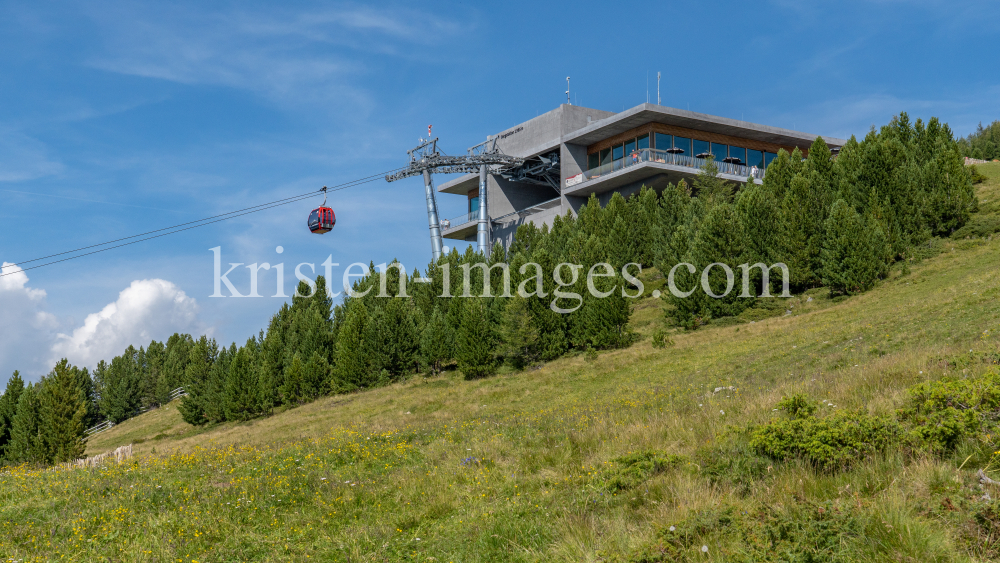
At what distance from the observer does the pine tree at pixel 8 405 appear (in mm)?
53875

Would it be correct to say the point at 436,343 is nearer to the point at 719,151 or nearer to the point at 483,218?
the point at 483,218

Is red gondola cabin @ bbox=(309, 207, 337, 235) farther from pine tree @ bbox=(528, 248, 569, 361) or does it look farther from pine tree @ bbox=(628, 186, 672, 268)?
pine tree @ bbox=(628, 186, 672, 268)

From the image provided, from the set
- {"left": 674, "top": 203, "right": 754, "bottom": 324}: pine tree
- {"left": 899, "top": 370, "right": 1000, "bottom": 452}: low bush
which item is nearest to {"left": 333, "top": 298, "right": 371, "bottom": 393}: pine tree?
{"left": 674, "top": 203, "right": 754, "bottom": 324}: pine tree

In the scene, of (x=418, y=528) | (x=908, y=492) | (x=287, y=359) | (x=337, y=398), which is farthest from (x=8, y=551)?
(x=287, y=359)

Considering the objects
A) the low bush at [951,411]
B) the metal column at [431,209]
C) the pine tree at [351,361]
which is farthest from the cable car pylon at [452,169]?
the low bush at [951,411]

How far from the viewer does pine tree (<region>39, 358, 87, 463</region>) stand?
42.1 meters

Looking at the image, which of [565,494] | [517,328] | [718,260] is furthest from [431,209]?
[565,494]

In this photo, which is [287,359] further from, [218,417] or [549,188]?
[549,188]

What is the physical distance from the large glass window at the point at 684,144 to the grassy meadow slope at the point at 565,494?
4473cm

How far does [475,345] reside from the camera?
1598 inches

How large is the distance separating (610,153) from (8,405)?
56.1m

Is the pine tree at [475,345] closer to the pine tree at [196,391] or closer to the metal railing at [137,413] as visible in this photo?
the pine tree at [196,391]

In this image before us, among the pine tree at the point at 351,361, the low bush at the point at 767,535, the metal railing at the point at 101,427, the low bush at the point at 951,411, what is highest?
the low bush at the point at 951,411

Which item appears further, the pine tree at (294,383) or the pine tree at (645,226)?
the pine tree at (645,226)
